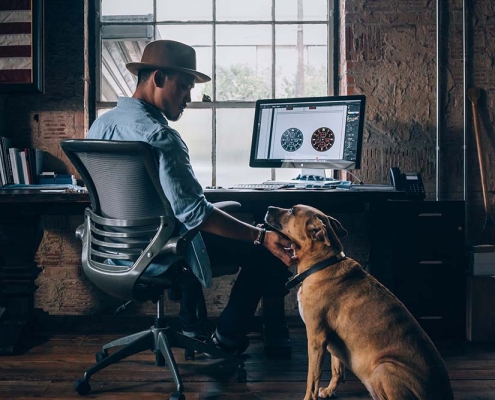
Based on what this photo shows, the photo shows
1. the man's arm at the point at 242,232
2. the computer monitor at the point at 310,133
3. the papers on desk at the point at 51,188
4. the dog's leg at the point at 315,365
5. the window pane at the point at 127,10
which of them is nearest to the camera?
the dog's leg at the point at 315,365

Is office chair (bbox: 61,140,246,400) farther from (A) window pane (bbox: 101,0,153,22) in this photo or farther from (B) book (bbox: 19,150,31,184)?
(A) window pane (bbox: 101,0,153,22)

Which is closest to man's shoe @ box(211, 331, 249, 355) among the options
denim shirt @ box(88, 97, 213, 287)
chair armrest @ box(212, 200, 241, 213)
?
denim shirt @ box(88, 97, 213, 287)

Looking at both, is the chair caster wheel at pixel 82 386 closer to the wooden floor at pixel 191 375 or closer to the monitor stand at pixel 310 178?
the wooden floor at pixel 191 375

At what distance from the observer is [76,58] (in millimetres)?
3443

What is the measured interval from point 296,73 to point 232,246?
1.65 metres

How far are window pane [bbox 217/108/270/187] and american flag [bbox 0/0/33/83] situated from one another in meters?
1.19

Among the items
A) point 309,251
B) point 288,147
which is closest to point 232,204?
point 309,251

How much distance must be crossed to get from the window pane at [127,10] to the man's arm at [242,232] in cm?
201

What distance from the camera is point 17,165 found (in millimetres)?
3197

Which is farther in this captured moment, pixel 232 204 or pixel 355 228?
pixel 355 228

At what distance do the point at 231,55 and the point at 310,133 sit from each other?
88cm

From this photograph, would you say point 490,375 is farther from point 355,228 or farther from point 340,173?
point 340,173

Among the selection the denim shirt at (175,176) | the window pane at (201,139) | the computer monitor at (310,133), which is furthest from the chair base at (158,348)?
the window pane at (201,139)

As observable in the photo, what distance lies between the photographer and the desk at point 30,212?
2668 mm
